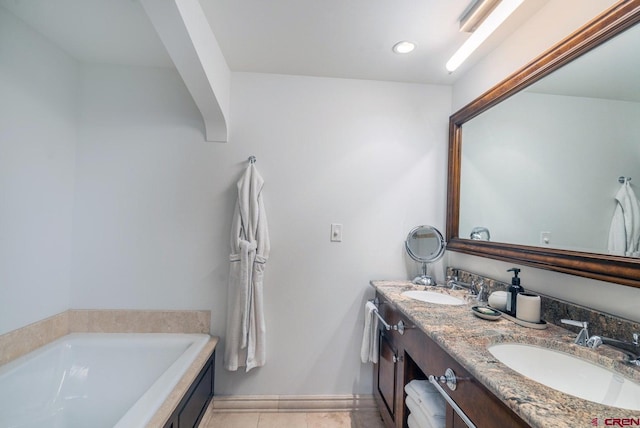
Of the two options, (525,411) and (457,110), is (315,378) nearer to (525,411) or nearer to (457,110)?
(525,411)

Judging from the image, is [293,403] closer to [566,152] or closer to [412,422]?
[412,422]

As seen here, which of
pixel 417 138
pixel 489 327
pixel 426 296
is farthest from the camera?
pixel 417 138

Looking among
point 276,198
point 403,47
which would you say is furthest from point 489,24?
point 276,198

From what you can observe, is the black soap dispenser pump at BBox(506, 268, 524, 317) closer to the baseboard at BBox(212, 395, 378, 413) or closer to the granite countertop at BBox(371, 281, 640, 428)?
the granite countertop at BBox(371, 281, 640, 428)

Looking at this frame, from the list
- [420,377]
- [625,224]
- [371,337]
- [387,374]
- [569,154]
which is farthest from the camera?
[371,337]

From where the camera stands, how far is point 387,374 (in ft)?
5.14

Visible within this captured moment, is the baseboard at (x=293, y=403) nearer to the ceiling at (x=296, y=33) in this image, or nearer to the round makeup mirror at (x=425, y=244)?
the round makeup mirror at (x=425, y=244)

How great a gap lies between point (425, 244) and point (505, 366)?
1.15 meters

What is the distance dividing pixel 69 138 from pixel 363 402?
2.60 metres

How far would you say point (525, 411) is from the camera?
23.4 inches

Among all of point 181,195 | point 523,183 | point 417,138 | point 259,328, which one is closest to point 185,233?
point 181,195

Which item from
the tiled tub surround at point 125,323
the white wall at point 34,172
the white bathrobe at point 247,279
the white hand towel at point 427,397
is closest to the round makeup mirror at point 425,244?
the white hand towel at point 427,397

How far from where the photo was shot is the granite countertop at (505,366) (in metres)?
0.59

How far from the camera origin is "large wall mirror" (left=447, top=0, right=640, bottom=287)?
2.98ft
